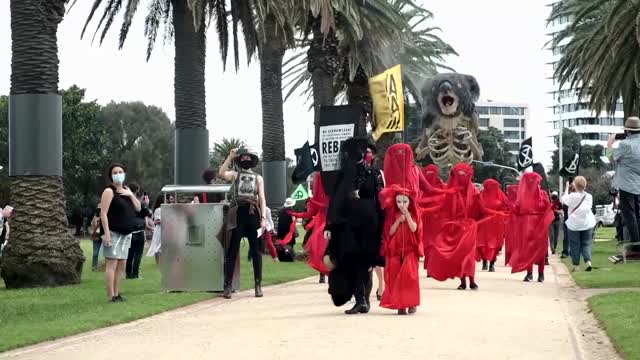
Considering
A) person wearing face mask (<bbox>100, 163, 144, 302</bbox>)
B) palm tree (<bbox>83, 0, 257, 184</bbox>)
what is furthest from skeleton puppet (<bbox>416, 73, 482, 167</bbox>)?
person wearing face mask (<bbox>100, 163, 144, 302</bbox>)

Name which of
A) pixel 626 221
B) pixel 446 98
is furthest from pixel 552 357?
pixel 446 98

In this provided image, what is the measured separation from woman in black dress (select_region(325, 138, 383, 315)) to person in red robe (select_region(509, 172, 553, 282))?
663cm

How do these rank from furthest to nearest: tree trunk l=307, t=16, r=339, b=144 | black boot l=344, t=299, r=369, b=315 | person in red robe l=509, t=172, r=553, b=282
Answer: tree trunk l=307, t=16, r=339, b=144 → person in red robe l=509, t=172, r=553, b=282 → black boot l=344, t=299, r=369, b=315

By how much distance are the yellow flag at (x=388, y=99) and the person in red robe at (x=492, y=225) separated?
234cm

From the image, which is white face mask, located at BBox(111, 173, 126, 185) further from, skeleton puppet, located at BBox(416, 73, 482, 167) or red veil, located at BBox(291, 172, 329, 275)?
skeleton puppet, located at BBox(416, 73, 482, 167)

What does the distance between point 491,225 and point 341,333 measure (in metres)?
10.9

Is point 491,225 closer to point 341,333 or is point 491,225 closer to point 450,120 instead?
point 341,333

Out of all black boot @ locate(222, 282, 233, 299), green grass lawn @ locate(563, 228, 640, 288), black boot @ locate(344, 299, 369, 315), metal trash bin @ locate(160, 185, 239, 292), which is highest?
metal trash bin @ locate(160, 185, 239, 292)

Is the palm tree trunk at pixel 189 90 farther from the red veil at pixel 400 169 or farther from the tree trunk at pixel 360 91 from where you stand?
the red veil at pixel 400 169

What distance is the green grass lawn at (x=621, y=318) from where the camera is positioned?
8945 mm

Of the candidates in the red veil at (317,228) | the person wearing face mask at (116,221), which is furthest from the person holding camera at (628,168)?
the person wearing face mask at (116,221)

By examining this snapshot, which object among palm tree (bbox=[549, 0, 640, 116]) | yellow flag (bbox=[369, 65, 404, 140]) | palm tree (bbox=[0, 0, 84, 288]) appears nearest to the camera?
palm tree (bbox=[0, 0, 84, 288])

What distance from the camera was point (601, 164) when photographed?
418 ft

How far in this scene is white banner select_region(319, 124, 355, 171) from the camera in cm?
1655
